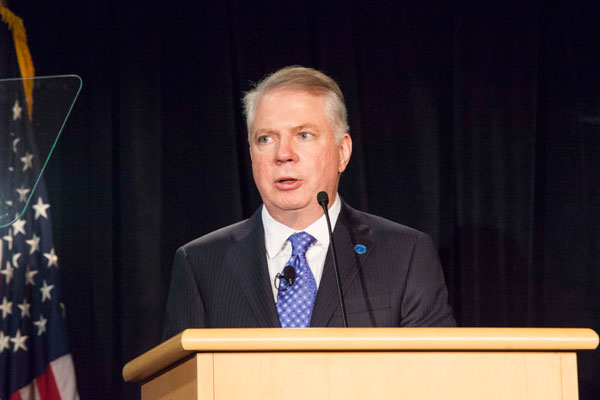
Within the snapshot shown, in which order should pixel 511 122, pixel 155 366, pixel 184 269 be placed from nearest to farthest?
pixel 155 366, pixel 184 269, pixel 511 122

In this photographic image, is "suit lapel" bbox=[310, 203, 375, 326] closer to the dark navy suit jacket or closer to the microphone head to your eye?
the dark navy suit jacket

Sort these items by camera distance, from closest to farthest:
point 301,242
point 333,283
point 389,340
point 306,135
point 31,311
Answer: point 389,340 → point 333,283 → point 301,242 → point 306,135 → point 31,311

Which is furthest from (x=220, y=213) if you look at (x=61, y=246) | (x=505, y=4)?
(x=505, y=4)

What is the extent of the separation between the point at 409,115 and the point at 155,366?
7.46ft

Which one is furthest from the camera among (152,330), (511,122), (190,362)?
(511,122)

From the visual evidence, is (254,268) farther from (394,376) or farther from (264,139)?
(394,376)

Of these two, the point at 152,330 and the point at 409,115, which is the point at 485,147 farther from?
the point at 152,330

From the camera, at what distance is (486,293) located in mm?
3504

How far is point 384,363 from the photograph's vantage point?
1388 millimetres

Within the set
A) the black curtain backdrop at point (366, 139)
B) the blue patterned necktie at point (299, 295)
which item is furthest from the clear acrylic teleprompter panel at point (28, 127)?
the blue patterned necktie at point (299, 295)

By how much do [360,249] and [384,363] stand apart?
0.97 m

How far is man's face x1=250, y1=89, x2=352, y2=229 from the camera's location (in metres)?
2.40

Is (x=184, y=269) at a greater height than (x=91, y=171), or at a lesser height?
lesser

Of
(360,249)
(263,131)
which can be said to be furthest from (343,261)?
(263,131)
